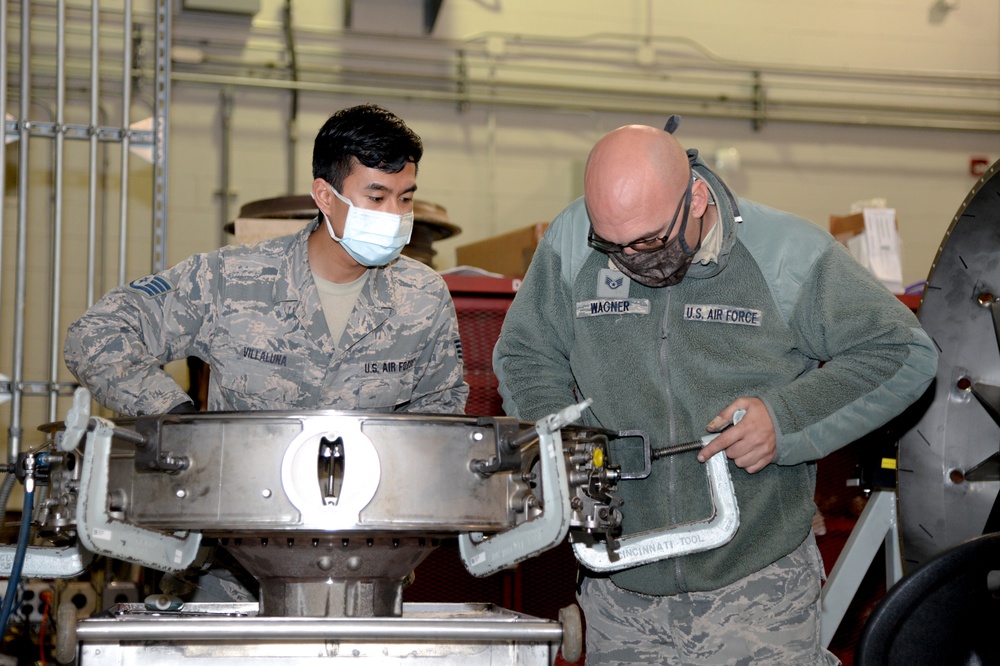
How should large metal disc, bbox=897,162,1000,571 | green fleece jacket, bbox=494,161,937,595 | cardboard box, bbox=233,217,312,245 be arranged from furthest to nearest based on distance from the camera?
cardboard box, bbox=233,217,312,245
large metal disc, bbox=897,162,1000,571
green fleece jacket, bbox=494,161,937,595

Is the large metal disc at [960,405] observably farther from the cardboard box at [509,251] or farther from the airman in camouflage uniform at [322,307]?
the cardboard box at [509,251]

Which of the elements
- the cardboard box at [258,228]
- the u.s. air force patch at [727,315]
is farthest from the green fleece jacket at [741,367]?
the cardboard box at [258,228]

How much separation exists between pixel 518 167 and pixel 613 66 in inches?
31.8

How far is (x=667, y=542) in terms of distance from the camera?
150cm

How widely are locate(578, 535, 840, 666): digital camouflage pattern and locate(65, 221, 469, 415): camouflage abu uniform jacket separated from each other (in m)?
0.63

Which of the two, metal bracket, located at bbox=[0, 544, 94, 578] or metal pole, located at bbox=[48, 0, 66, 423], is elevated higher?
metal pole, located at bbox=[48, 0, 66, 423]

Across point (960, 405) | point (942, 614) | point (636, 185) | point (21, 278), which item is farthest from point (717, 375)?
point (21, 278)

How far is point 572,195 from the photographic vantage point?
5.57 m

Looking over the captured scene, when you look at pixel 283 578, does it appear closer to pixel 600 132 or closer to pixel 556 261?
pixel 556 261

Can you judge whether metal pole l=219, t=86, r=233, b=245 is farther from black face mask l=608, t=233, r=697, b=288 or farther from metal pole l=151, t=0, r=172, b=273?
black face mask l=608, t=233, r=697, b=288

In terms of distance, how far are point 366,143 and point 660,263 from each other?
675mm

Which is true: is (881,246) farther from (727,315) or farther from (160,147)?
(160,147)

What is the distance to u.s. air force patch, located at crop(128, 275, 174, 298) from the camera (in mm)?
2029

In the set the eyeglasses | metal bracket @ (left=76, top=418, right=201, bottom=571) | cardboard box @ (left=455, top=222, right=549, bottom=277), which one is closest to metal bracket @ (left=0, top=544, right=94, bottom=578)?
metal bracket @ (left=76, top=418, right=201, bottom=571)
